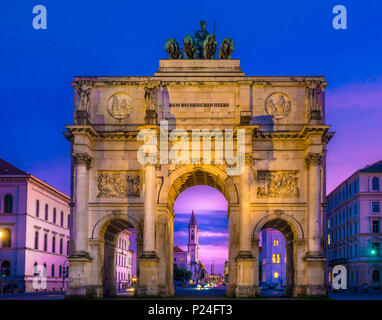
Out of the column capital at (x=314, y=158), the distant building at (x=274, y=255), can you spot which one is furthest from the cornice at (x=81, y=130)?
the distant building at (x=274, y=255)

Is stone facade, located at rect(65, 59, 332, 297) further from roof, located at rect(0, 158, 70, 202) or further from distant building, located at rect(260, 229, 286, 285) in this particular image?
distant building, located at rect(260, 229, 286, 285)

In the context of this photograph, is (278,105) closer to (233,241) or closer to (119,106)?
(233,241)

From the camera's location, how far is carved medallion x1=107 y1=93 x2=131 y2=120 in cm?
3684

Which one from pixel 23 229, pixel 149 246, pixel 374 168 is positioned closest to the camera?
pixel 149 246

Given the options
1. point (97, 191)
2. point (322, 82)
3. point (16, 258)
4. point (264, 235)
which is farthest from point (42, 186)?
point (264, 235)

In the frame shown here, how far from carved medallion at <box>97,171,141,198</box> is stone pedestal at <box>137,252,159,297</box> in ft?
13.5

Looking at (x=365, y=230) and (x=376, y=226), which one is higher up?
(x=376, y=226)

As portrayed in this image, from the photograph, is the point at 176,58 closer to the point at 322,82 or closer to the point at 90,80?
the point at 90,80

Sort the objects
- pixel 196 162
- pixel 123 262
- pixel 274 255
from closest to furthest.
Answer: pixel 196 162, pixel 123 262, pixel 274 255

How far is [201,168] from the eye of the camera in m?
36.0

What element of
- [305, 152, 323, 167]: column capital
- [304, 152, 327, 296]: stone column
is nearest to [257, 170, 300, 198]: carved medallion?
[304, 152, 327, 296]: stone column

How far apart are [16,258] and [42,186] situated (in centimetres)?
832

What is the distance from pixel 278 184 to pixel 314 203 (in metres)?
2.51

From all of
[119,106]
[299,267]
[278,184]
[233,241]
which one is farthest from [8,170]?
[299,267]
